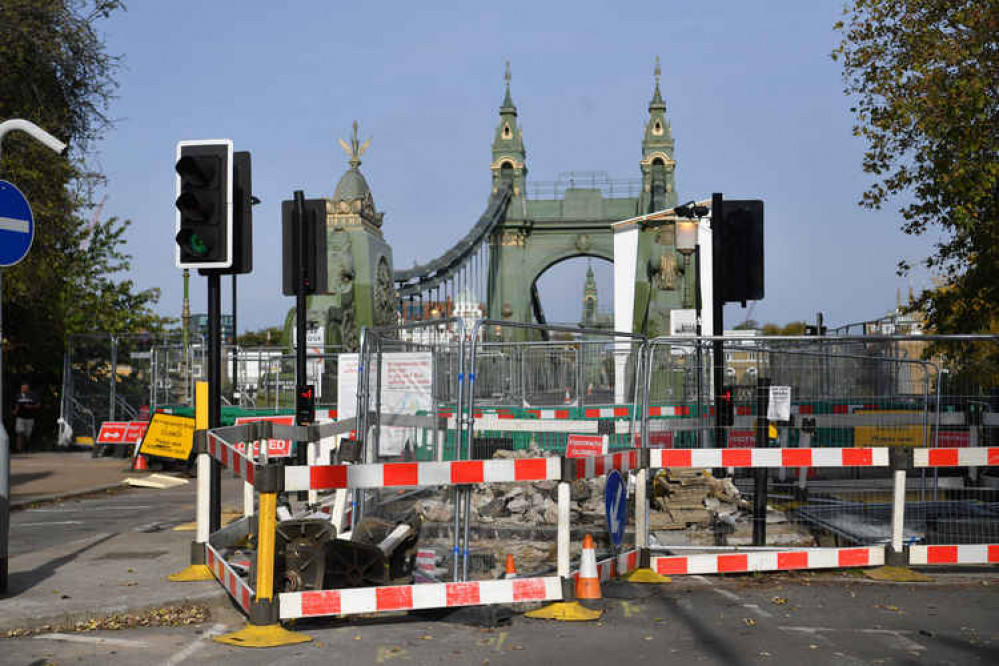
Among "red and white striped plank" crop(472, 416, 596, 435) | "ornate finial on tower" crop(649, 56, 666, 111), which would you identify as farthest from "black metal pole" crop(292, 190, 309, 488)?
"ornate finial on tower" crop(649, 56, 666, 111)

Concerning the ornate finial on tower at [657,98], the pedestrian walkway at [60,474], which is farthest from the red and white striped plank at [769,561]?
the ornate finial on tower at [657,98]

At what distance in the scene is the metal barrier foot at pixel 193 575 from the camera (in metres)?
7.63

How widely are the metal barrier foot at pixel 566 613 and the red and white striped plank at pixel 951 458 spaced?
3123mm

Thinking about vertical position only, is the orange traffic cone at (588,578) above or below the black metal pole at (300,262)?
below

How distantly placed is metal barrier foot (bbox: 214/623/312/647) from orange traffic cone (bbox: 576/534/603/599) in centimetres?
187

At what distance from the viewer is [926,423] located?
9812 millimetres

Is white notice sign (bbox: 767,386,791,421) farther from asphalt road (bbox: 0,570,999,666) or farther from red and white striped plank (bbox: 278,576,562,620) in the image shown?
red and white striped plank (bbox: 278,576,562,620)

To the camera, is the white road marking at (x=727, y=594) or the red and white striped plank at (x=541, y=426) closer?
the white road marking at (x=727, y=594)

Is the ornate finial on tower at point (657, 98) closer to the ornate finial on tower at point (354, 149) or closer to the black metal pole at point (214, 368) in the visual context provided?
the ornate finial on tower at point (354, 149)

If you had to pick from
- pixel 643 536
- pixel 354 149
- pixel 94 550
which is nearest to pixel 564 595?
pixel 643 536

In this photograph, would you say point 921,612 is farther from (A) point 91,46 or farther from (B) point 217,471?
(A) point 91,46

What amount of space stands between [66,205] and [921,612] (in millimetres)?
20820

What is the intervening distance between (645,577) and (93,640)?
3944mm

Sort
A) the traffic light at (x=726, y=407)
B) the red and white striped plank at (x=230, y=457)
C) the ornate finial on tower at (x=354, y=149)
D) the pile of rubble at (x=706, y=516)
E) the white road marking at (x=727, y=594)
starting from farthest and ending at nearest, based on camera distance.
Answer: the ornate finial on tower at (x=354, y=149), the traffic light at (x=726, y=407), the pile of rubble at (x=706, y=516), the white road marking at (x=727, y=594), the red and white striped plank at (x=230, y=457)
